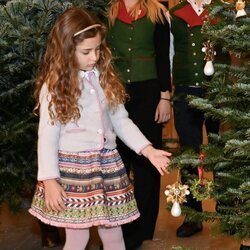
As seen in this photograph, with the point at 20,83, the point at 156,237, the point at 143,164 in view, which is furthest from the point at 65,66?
the point at 156,237

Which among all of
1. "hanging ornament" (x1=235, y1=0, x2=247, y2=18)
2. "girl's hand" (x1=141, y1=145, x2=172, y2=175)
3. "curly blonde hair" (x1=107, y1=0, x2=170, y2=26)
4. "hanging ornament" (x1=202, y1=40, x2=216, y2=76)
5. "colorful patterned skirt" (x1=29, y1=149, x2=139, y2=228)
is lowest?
"colorful patterned skirt" (x1=29, y1=149, x2=139, y2=228)

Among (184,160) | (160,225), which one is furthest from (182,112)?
(184,160)

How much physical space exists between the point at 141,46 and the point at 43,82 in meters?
0.77

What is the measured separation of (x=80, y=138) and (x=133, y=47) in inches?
31.4

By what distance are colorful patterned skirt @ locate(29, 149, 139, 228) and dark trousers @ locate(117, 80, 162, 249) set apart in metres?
0.64

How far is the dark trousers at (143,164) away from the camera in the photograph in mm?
3104

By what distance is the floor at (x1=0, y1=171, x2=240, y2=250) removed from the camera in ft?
11.3

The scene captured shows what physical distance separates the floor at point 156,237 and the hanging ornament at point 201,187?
105cm

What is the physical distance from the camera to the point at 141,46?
3031mm

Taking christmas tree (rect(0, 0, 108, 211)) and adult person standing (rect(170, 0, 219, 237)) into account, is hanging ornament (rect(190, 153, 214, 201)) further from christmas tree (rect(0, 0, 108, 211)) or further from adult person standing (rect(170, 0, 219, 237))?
christmas tree (rect(0, 0, 108, 211))

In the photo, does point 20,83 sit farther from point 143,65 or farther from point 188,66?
point 188,66

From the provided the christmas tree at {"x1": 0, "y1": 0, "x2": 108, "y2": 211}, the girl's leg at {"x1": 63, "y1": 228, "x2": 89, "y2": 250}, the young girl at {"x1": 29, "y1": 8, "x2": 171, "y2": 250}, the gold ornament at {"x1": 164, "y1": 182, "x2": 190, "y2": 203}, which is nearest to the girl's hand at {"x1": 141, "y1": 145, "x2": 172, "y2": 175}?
the young girl at {"x1": 29, "y1": 8, "x2": 171, "y2": 250}

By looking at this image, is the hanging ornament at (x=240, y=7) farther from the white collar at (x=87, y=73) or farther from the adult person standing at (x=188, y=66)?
the adult person standing at (x=188, y=66)

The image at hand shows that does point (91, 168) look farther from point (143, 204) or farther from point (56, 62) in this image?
point (143, 204)
